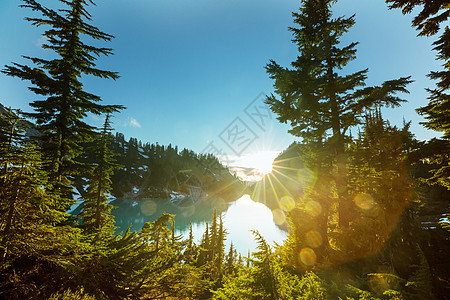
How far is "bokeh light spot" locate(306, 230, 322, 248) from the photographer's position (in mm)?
9795

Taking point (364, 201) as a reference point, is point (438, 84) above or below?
above

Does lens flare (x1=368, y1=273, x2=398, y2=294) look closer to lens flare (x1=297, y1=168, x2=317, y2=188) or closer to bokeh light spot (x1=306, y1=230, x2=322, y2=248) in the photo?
bokeh light spot (x1=306, y1=230, x2=322, y2=248)

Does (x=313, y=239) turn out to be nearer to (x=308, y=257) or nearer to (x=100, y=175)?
(x=308, y=257)

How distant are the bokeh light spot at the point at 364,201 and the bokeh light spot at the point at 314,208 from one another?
3.23m

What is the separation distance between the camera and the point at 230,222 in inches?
2879

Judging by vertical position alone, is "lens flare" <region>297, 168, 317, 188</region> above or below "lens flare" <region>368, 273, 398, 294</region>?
above

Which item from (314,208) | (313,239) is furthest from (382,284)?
(314,208)

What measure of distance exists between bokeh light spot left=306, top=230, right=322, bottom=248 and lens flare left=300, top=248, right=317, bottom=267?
328 mm

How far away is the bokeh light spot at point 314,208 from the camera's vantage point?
33.8 ft

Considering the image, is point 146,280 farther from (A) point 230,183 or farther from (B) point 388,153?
(A) point 230,183

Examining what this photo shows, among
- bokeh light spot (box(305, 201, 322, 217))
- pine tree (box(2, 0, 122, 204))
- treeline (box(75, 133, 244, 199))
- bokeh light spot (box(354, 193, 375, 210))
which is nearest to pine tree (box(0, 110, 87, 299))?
pine tree (box(2, 0, 122, 204))

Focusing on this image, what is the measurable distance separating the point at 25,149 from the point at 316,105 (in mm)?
12733

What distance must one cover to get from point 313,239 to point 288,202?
2399 mm

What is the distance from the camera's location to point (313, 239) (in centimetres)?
992
